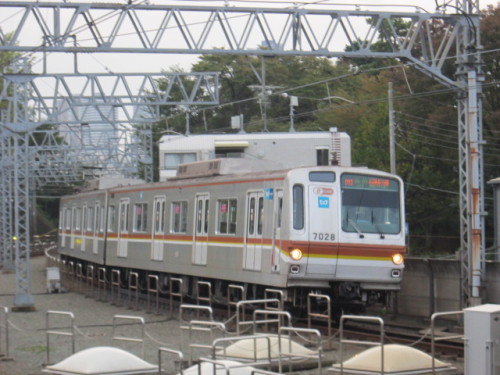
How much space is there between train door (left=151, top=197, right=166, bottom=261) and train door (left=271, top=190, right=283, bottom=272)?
245 inches

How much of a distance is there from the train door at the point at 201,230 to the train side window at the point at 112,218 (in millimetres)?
6784

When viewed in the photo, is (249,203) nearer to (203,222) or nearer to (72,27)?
(203,222)

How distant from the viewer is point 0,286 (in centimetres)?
3250

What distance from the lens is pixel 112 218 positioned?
28.6 metres

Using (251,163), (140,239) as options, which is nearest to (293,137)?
(140,239)

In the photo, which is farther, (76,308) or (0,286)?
(0,286)

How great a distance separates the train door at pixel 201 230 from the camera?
21.5m

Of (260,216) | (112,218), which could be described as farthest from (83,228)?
(260,216)

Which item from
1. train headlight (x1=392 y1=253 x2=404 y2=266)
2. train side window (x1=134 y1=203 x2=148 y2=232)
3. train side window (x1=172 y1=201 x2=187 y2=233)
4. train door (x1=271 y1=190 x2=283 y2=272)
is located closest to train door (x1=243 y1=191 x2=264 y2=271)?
train door (x1=271 y1=190 x2=283 y2=272)

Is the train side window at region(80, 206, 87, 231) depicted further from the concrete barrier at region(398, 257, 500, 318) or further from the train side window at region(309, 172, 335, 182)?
the train side window at region(309, 172, 335, 182)

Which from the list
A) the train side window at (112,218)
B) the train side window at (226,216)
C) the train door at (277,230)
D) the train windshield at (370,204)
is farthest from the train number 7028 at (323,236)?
the train side window at (112,218)

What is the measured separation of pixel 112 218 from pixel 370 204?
11799 mm

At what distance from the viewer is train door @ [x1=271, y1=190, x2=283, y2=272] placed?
18.0 meters

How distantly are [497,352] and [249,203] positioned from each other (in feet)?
32.9
